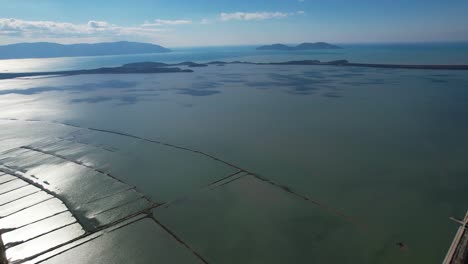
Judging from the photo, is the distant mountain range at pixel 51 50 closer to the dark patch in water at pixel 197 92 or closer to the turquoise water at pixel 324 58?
the turquoise water at pixel 324 58

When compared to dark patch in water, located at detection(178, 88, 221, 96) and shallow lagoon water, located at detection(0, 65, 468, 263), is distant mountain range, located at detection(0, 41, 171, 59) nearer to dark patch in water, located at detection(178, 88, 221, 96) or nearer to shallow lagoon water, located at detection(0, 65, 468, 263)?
shallow lagoon water, located at detection(0, 65, 468, 263)

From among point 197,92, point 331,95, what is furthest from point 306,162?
point 197,92

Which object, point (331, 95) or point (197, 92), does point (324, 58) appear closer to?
point (331, 95)

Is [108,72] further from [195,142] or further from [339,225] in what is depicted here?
[339,225]

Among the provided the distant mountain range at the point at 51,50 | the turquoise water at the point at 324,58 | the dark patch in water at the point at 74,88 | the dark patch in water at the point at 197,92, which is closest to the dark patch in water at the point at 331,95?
the dark patch in water at the point at 197,92

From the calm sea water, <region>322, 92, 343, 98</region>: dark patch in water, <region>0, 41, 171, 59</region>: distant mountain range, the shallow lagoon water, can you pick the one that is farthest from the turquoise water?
<region>0, 41, 171, 59</region>: distant mountain range

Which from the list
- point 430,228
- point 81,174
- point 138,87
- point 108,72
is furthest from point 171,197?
point 108,72
